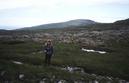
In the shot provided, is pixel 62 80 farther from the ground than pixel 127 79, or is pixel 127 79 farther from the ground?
pixel 62 80

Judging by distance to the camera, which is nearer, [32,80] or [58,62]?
[32,80]

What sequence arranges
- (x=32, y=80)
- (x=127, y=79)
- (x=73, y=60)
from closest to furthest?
(x=32, y=80)
(x=127, y=79)
(x=73, y=60)

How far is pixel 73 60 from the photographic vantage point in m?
41.0

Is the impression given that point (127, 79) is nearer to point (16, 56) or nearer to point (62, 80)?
point (62, 80)

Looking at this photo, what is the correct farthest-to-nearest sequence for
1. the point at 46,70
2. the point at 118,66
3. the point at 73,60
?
the point at 73,60 → the point at 118,66 → the point at 46,70

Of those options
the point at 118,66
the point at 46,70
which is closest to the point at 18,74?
the point at 46,70

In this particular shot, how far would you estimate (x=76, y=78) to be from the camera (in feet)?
83.9

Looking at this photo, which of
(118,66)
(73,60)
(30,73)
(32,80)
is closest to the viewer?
(32,80)

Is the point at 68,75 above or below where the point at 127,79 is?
above

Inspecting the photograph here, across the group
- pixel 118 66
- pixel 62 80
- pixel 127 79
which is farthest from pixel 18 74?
pixel 118 66

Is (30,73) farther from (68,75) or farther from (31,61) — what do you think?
(31,61)

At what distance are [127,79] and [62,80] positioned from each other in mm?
12110

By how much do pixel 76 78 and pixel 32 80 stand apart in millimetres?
5484

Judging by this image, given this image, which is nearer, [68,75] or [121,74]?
[68,75]
